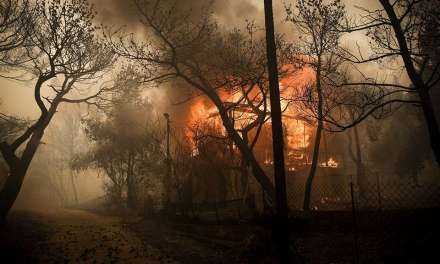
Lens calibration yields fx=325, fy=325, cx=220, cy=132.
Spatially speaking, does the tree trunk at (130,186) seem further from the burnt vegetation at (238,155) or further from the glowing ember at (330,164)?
the glowing ember at (330,164)

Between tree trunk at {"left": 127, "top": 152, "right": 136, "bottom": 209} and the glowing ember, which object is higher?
the glowing ember

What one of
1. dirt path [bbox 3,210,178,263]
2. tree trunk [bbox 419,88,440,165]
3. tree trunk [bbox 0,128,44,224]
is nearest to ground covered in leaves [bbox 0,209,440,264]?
dirt path [bbox 3,210,178,263]

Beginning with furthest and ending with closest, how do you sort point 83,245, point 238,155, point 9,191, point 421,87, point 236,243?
point 238,155 < point 9,191 < point 83,245 < point 236,243 < point 421,87

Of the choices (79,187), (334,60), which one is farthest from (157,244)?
(79,187)

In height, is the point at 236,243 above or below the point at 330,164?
below

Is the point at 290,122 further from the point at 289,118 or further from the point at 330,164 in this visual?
the point at 330,164

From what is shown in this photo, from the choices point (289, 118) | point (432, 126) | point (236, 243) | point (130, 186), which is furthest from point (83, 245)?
point (289, 118)

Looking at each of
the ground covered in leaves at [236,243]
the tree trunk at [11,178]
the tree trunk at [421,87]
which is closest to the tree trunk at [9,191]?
the tree trunk at [11,178]

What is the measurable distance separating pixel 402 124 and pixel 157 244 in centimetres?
4004

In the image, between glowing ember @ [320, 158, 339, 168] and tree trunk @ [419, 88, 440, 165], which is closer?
tree trunk @ [419, 88, 440, 165]

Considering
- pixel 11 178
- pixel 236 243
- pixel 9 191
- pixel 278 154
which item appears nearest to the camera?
pixel 278 154

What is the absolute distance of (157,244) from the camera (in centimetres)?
1329

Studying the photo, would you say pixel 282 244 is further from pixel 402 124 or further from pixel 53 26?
pixel 402 124

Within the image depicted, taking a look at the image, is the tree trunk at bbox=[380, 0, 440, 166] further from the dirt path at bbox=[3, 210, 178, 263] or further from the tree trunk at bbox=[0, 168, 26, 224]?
the tree trunk at bbox=[0, 168, 26, 224]
